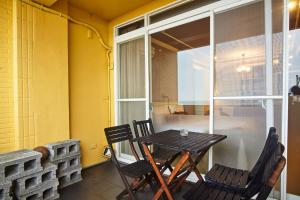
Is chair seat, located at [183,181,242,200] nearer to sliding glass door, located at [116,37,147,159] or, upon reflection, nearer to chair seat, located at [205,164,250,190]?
chair seat, located at [205,164,250,190]

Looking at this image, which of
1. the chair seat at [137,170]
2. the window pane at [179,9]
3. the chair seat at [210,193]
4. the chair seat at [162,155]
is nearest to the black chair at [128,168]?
the chair seat at [137,170]

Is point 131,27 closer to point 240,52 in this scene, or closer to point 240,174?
point 240,52

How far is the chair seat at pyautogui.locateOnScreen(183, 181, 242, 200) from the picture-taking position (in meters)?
1.53

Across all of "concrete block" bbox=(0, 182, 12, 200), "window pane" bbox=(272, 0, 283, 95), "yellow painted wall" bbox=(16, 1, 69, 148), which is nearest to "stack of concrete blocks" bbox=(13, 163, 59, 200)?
"concrete block" bbox=(0, 182, 12, 200)

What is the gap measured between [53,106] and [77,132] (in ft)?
2.31

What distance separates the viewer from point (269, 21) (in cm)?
A: 220

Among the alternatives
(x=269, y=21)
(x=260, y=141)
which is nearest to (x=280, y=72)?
(x=269, y=21)

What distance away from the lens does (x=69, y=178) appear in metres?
2.88

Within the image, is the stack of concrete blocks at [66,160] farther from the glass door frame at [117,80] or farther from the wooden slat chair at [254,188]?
the wooden slat chair at [254,188]

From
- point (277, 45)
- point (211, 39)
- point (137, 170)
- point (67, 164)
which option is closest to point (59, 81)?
point (67, 164)

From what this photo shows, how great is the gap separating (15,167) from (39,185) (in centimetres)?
38

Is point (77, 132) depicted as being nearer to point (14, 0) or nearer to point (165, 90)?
point (165, 90)

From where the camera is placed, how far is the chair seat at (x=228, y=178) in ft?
5.46

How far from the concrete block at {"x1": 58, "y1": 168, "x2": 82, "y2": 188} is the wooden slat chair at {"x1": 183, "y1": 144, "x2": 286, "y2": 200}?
2.11 metres
